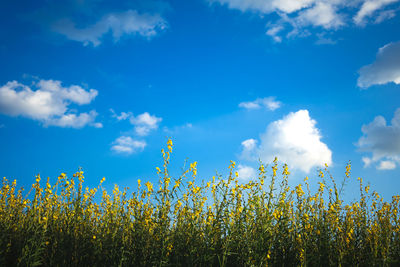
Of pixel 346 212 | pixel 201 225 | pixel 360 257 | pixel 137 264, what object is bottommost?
pixel 137 264

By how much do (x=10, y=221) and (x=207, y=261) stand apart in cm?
306

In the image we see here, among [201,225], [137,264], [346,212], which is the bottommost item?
[137,264]

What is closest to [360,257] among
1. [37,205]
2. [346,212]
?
[346,212]

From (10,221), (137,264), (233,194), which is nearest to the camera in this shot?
(137,264)

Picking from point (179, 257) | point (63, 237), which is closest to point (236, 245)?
point (179, 257)

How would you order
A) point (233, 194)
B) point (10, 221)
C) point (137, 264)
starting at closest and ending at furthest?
point (137, 264), point (233, 194), point (10, 221)

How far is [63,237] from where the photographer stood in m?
3.96

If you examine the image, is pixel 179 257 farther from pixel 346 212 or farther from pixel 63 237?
pixel 346 212

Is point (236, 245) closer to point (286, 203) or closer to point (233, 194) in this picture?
point (233, 194)

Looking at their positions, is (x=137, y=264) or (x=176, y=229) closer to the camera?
(x=137, y=264)

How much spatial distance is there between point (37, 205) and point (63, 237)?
1.11 meters

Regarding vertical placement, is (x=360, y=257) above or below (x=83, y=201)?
below

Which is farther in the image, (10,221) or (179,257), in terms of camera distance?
(10,221)

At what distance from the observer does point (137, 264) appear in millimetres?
3756
